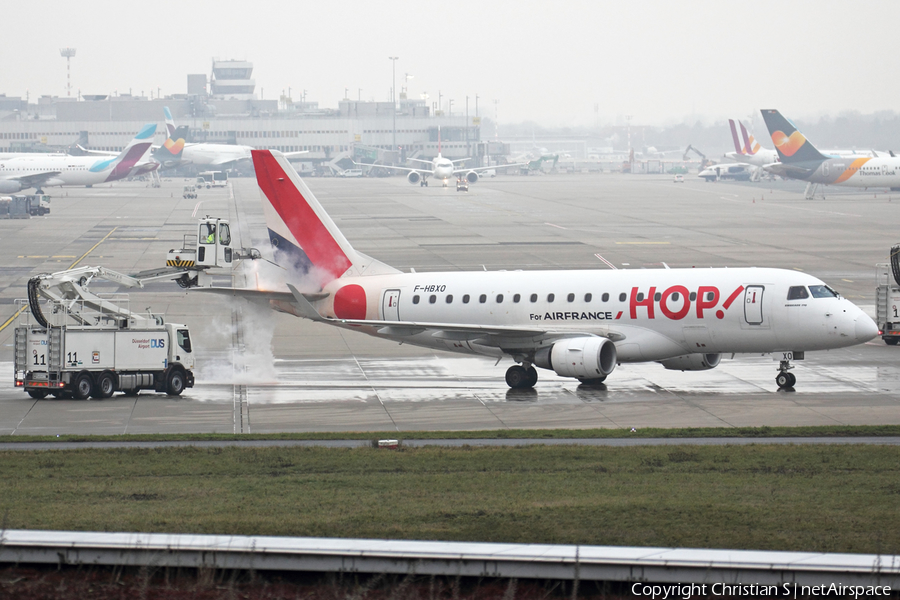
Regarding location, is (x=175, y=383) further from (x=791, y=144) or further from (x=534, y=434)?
(x=791, y=144)

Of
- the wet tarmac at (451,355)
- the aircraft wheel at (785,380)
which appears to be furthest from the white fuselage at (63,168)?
the aircraft wheel at (785,380)

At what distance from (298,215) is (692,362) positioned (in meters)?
15.4

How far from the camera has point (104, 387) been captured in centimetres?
3631

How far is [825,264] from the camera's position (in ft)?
251

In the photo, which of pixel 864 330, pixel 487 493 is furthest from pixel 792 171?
pixel 487 493

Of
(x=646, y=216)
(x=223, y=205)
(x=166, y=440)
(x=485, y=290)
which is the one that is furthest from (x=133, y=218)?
(x=166, y=440)

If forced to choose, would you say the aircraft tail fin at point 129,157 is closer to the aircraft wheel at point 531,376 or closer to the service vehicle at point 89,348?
the service vehicle at point 89,348

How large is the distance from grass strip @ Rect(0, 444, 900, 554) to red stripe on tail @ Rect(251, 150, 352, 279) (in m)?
15.9

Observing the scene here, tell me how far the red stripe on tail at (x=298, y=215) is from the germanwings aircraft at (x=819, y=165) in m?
117

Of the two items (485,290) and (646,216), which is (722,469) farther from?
(646,216)

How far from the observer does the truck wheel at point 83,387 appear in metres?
35.8

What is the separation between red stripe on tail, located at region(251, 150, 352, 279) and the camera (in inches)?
1630

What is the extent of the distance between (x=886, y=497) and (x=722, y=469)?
4.01 m

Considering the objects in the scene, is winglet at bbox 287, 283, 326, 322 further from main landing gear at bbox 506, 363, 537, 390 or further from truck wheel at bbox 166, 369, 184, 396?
main landing gear at bbox 506, 363, 537, 390
